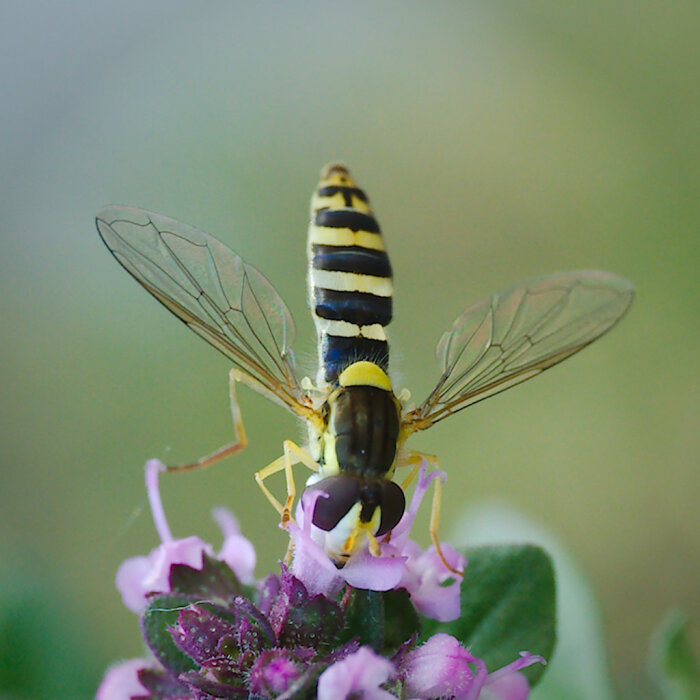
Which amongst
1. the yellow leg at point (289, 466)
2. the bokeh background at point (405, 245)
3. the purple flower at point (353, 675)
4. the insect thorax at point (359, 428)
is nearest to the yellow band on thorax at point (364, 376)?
the insect thorax at point (359, 428)

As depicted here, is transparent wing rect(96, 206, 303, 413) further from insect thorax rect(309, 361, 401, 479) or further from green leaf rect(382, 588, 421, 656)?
green leaf rect(382, 588, 421, 656)

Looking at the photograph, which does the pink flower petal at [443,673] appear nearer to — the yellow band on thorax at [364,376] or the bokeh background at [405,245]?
the yellow band on thorax at [364,376]

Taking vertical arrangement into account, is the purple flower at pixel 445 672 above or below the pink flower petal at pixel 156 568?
below

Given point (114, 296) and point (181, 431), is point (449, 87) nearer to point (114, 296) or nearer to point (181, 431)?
point (114, 296)

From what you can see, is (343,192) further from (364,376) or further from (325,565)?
(325,565)

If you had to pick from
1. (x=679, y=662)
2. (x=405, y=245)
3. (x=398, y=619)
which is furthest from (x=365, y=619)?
(x=405, y=245)
